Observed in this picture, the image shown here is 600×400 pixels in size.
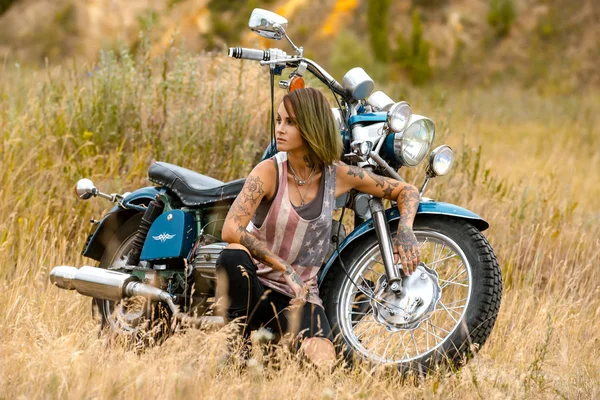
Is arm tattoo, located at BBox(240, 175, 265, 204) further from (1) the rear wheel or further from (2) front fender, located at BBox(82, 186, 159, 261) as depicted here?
(2) front fender, located at BBox(82, 186, 159, 261)

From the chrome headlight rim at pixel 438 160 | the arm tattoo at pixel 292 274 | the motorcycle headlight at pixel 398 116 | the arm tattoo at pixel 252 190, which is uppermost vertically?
the motorcycle headlight at pixel 398 116

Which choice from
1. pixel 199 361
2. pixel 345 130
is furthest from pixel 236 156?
pixel 199 361

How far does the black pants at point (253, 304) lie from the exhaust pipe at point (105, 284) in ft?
1.42

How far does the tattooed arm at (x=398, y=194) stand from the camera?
3.75m

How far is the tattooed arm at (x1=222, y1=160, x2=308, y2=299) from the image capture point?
3740mm

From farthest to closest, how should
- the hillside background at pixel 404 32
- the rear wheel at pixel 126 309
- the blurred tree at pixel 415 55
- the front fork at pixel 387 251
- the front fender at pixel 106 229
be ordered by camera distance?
the blurred tree at pixel 415 55 < the hillside background at pixel 404 32 < the front fender at pixel 106 229 < the rear wheel at pixel 126 309 < the front fork at pixel 387 251

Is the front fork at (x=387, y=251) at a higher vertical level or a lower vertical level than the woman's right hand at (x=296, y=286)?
higher

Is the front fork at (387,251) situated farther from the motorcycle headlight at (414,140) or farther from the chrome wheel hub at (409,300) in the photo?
the motorcycle headlight at (414,140)

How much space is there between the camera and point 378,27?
36000 millimetres

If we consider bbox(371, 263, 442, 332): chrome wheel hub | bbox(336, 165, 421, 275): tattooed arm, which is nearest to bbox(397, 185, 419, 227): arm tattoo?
bbox(336, 165, 421, 275): tattooed arm

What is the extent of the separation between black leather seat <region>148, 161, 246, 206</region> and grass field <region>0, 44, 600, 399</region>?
29.5 inches

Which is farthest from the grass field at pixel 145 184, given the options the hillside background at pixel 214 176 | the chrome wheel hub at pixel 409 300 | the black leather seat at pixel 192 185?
the black leather seat at pixel 192 185

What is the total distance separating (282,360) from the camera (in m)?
3.44

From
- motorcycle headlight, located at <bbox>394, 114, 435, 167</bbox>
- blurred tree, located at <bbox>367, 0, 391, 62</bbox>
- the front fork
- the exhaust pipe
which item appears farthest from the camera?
blurred tree, located at <bbox>367, 0, 391, 62</bbox>
